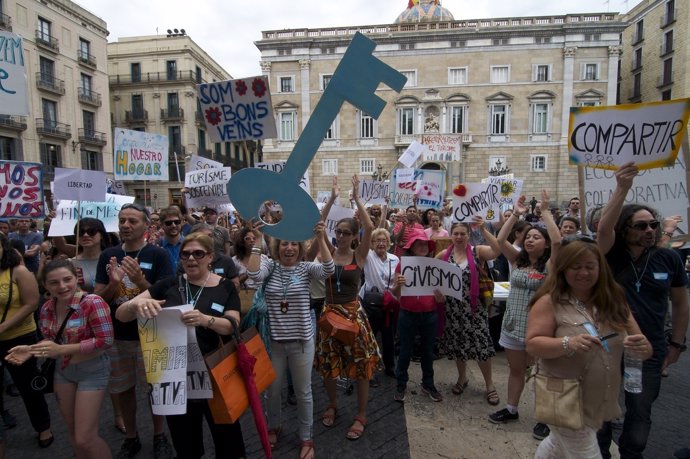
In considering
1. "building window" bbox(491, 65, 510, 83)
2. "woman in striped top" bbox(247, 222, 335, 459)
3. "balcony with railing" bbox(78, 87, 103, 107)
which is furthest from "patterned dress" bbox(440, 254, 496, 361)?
"balcony with railing" bbox(78, 87, 103, 107)

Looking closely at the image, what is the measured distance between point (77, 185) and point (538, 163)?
1308 inches

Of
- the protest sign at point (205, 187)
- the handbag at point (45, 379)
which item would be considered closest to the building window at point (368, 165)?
the protest sign at point (205, 187)

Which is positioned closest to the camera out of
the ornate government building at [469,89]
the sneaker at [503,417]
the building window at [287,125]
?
the sneaker at [503,417]

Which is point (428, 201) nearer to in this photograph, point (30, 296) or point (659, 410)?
point (659, 410)

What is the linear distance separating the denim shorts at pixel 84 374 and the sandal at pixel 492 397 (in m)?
3.48

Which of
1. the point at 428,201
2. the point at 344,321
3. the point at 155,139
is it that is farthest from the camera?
the point at 428,201

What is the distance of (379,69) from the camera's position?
207cm

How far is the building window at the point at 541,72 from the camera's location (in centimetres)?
3108

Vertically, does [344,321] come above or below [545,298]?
below

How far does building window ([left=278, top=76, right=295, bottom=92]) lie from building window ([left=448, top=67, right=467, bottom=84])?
13517mm

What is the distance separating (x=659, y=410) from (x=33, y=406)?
228 inches

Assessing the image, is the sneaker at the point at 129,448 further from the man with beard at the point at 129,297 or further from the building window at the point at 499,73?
the building window at the point at 499,73

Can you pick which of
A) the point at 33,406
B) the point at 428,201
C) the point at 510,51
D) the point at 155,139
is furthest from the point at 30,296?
the point at 510,51

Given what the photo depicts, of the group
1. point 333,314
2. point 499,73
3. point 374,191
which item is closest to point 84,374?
point 333,314
